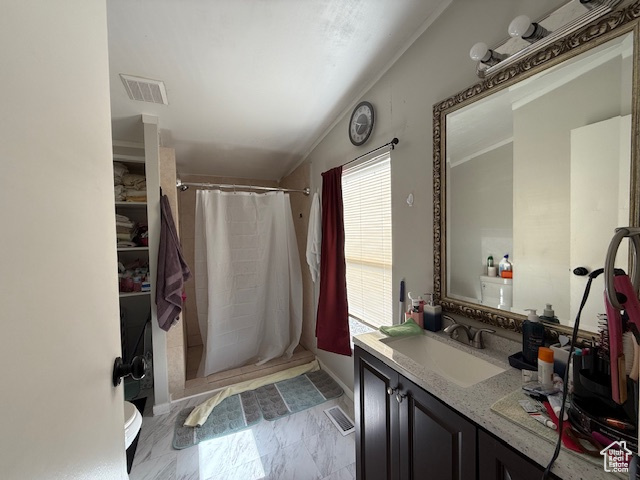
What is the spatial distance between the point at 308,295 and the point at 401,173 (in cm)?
173

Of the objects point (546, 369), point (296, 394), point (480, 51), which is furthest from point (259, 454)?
point (480, 51)

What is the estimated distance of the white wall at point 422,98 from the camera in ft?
3.51

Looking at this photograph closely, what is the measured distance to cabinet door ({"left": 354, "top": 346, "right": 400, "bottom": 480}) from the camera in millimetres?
1003

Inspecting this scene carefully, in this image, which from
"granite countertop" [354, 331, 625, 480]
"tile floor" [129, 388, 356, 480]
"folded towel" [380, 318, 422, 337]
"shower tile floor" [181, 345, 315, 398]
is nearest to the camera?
"granite countertop" [354, 331, 625, 480]

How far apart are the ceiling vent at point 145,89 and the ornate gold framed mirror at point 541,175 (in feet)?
5.63

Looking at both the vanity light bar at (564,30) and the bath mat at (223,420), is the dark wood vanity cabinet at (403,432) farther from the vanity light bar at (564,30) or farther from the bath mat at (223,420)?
the vanity light bar at (564,30)

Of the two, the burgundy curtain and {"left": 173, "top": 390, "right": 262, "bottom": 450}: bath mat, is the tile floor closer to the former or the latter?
{"left": 173, "top": 390, "right": 262, "bottom": 450}: bath mat

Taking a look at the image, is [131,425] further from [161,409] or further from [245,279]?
[245,279]

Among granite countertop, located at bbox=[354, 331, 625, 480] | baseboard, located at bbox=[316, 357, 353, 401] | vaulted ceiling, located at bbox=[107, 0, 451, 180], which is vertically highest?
vaulted ceiling, located at bbox=[107, 0, 451, 180]

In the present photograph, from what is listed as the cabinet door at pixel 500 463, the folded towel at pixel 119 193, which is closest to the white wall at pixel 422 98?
the cabinet door at pixel 500 463

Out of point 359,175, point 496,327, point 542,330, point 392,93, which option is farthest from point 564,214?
point 359,175

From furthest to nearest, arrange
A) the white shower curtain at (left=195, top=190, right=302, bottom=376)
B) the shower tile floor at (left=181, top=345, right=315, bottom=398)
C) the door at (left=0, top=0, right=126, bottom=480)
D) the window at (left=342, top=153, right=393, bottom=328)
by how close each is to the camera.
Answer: the white shower curtain at (left=195, top=190, right=302, bottom=376)
the shower tile floor at (left=181, top=345, right=315, bottom=398)
the window at (left=342, top=153, right=393, bottom=328)
the door at (left=0, top=0, right=126, bottom=480)

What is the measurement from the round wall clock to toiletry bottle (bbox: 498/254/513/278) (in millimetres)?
1154

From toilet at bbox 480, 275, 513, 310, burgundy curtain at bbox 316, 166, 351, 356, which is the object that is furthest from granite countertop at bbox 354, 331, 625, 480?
burgundy curtain at bbox 316, 166, 351, 356
